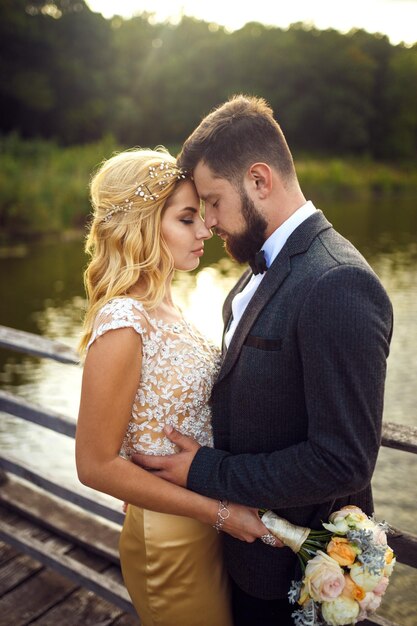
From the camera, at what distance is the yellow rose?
5.85 feet

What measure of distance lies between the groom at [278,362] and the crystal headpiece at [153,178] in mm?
46

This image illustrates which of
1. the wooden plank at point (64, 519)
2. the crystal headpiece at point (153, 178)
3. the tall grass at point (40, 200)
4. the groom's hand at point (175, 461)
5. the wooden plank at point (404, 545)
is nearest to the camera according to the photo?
the groom's hand at point (175, 461)

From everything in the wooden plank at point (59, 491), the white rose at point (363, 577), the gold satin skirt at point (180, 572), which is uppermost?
the white rose at point (363, 577)

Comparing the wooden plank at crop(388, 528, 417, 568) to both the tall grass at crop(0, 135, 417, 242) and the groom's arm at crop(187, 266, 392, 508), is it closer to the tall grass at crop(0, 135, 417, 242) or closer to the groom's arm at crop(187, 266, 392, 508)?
the groom's arm at crop(187, 266, 392, 508)

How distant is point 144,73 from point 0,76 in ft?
52.8

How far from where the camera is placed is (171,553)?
6.74 ft

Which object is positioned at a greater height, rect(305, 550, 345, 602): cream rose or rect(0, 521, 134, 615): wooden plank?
rect(305, 550, 345, 602): cream rose

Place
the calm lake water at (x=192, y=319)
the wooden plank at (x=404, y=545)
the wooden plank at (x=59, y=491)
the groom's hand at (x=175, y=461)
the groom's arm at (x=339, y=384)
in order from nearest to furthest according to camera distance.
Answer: the groom's arm at (x=339, y=384)
the groom's hand at (x=175, y=461)
the wooden plank at (x=404, y=545)
the wooden plank at (x=59, y=491)
the calm lake water at (x=192, y=319)

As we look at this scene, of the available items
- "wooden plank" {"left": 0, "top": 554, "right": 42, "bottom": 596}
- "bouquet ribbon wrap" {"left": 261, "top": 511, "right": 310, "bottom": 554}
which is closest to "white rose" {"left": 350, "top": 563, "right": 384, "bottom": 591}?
"bouquet ribbon wrap" {"left": 261, "top": 511, "right": 310, "bottom": 554}

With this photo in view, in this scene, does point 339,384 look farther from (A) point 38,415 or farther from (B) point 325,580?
(A) point 38,415

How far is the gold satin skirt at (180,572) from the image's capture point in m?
2.06

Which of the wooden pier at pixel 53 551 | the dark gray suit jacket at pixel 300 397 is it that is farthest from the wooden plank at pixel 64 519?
the dark gray suit jacket at pixel 300 397

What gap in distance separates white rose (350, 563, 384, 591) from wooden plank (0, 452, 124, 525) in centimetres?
154

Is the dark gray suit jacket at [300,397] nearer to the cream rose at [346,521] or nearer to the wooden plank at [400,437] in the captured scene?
the cream rose at [346,521]
